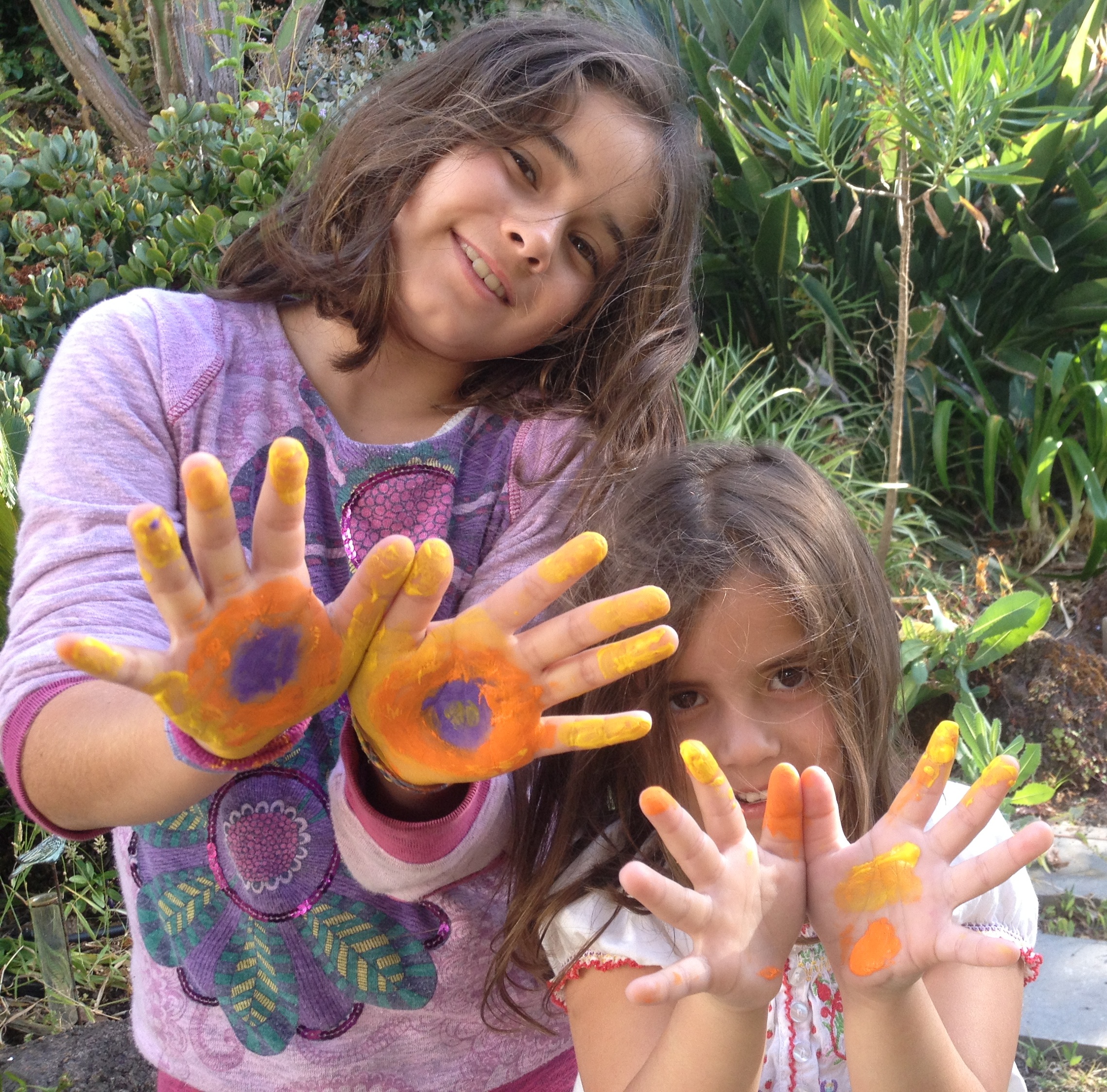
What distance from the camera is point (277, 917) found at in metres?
1.19

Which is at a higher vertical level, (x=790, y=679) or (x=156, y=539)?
(x=156, y=539)

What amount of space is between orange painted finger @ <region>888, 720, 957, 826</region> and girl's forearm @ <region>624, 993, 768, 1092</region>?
0.69ft

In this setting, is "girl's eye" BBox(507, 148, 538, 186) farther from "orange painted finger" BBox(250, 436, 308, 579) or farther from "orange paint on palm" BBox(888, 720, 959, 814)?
"orange paint on palm" BBox(888, 720, 959, 814)

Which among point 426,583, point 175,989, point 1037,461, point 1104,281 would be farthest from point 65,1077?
point 1104,281

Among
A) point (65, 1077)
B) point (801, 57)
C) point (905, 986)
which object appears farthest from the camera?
point (801, 57)

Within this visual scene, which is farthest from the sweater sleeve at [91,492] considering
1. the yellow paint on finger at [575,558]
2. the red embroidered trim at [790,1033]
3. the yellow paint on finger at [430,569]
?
the red embroidered trim at [790,1033]

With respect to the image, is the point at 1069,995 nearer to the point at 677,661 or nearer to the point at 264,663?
the point at 677,661

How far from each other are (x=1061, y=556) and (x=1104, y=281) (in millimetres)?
1018

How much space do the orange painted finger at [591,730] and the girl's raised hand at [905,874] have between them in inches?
6.9

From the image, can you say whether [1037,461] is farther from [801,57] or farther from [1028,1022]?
[1028,1022]

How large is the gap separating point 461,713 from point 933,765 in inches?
15.6

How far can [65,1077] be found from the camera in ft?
6.31

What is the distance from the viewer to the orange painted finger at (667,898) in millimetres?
836

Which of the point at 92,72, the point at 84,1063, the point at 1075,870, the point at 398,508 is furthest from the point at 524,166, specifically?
the point at 92,72
